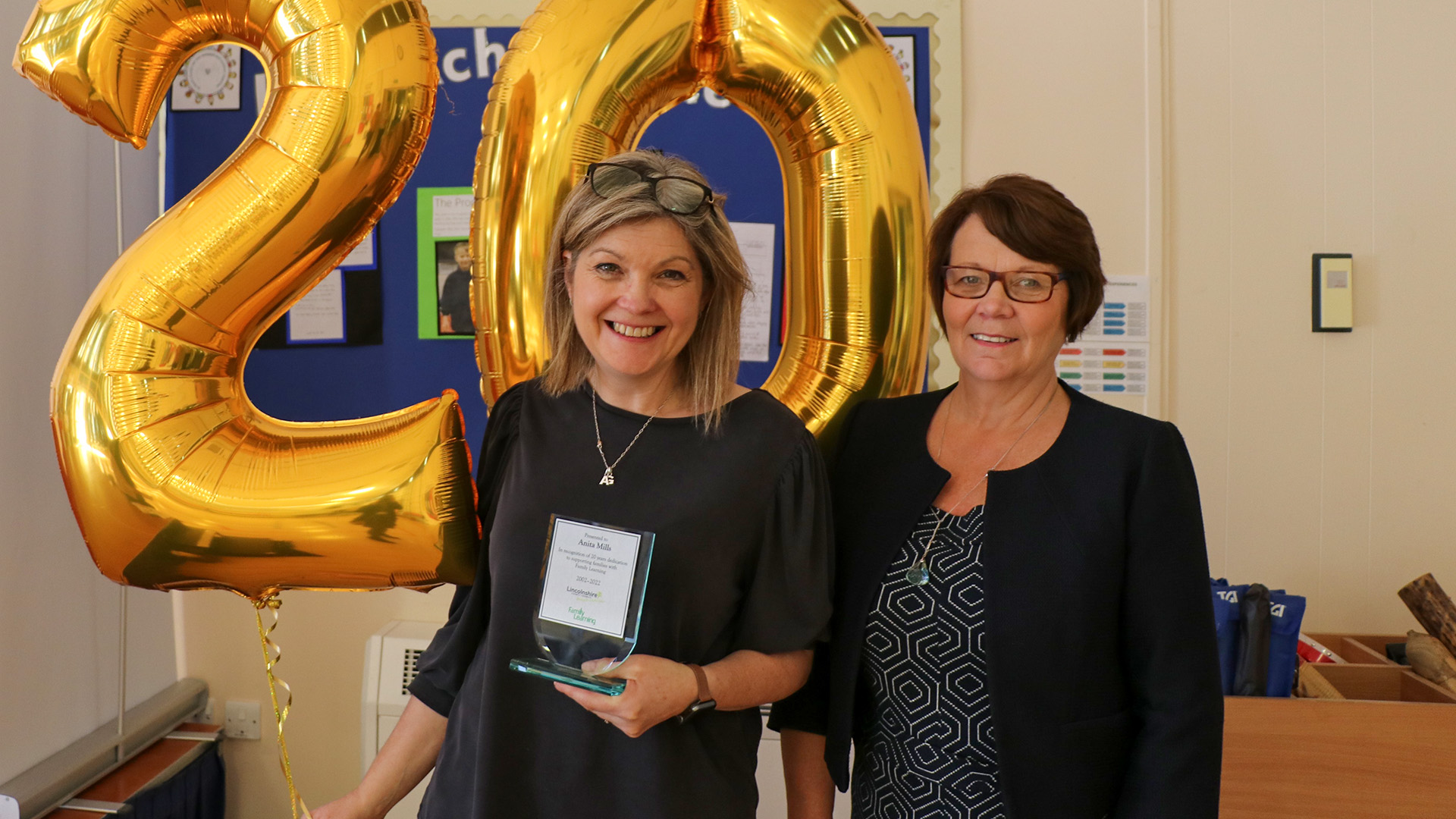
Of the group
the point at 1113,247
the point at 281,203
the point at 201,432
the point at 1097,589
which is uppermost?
the point at 1113,247

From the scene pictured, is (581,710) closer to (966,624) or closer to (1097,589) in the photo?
(966,624)

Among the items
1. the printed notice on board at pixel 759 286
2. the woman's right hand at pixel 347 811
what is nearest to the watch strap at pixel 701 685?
the woman's right hand at pixel 347 811

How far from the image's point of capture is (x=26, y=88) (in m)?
1.85

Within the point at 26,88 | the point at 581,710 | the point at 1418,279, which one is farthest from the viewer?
the point at 1418,279

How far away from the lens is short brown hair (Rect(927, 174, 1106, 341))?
1.01 metres

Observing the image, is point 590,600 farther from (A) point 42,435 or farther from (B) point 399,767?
(A) point 42,435

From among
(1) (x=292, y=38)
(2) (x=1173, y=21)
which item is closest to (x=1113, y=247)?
(2) (x=1173, y=21)

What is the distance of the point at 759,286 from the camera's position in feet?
7.45

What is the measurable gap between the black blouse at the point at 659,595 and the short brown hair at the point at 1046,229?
32 cm

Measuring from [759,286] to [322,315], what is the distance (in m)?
1.12

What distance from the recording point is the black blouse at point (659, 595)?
0.93 m

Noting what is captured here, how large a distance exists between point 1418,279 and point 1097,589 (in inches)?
70.5

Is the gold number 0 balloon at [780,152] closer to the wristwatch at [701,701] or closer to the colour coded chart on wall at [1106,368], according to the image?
the wristwatch at [701,701]

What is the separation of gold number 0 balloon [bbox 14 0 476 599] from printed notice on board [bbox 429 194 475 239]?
1.25m
